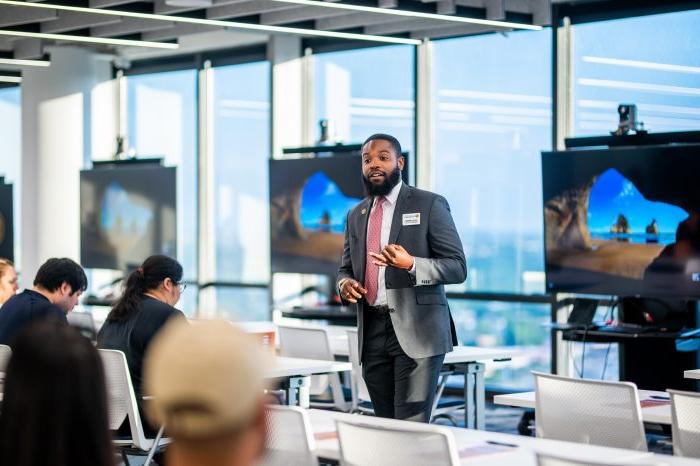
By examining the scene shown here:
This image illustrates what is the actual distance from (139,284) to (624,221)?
4.16 meters

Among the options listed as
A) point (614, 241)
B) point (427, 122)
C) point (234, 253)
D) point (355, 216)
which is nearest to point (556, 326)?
point (614, 241)

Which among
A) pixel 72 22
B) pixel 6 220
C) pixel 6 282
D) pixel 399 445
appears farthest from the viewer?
pixel 6 220

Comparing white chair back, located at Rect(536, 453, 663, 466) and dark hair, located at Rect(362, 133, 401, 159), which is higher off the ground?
dark hair, located at Rect(362, 133, 401, 159)

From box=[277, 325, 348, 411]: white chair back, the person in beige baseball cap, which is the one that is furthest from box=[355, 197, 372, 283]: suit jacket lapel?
the person in beige baseball cap

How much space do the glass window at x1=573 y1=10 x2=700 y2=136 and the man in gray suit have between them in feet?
17.3

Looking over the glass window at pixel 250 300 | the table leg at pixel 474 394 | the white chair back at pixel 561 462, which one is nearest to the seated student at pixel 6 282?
the table leg at pixel 474 394

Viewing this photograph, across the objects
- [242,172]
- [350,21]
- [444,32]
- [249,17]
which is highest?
[444,32]

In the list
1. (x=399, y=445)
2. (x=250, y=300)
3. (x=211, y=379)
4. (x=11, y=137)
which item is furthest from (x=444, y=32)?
(x=211, y=379)

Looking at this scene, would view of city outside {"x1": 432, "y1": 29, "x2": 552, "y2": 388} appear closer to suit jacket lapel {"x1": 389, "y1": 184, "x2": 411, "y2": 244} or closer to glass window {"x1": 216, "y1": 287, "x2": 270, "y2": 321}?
glass window {"x1": 216, "y1": 287, "x2": 270, "y2": 321}

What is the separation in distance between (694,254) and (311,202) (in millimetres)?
3953

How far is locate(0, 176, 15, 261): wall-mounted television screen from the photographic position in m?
13.2

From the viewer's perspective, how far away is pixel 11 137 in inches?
605

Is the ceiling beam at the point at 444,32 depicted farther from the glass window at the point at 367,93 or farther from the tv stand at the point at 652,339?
the tv stand at the point at 652,339

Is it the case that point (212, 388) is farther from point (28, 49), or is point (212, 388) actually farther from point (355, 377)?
point (28, 49)
